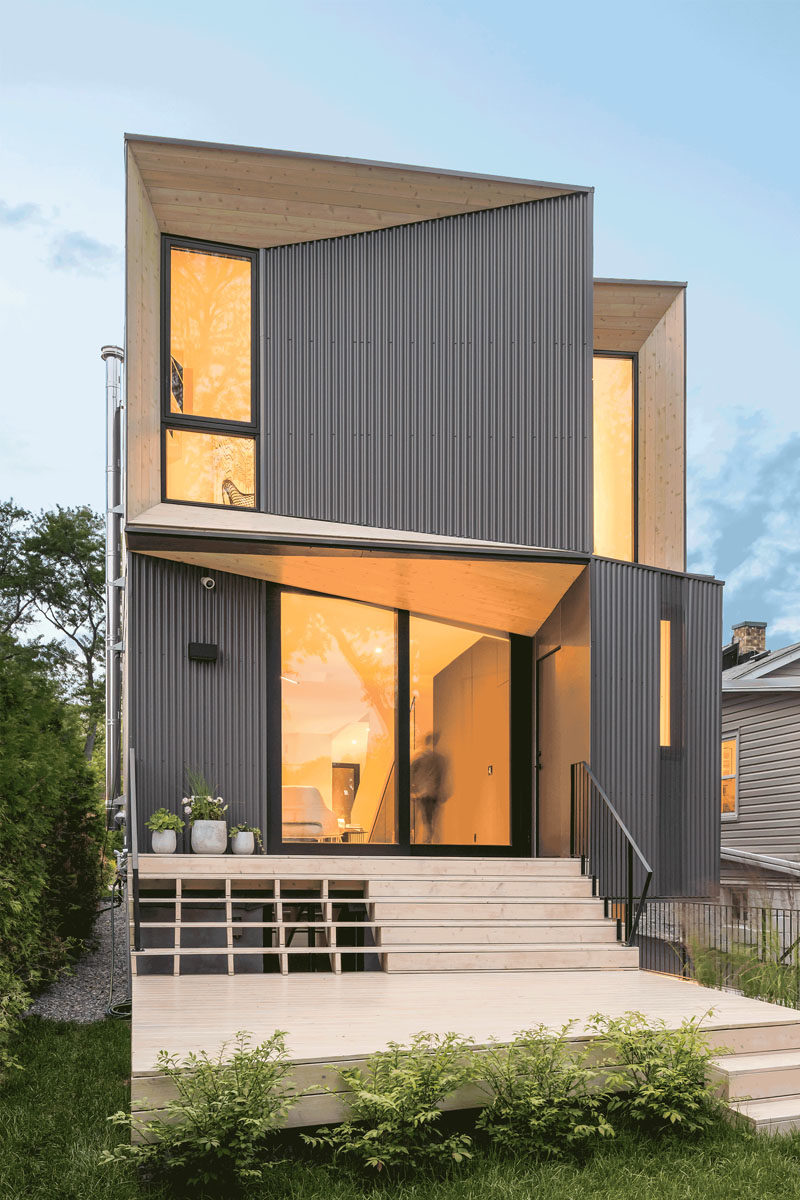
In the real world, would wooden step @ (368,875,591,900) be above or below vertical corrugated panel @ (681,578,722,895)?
below

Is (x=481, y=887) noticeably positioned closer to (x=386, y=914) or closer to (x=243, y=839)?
(x=386, y=914)

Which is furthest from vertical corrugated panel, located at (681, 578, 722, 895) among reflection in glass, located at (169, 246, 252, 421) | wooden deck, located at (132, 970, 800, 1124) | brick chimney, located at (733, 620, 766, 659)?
brick chimney, located at (733, 620, 766, 659)

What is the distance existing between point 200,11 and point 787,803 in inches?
644

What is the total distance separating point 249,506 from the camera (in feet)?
28.2

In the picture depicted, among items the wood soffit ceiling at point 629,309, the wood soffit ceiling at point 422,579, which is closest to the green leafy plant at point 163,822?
the wood soffit ceiling at point 422,579

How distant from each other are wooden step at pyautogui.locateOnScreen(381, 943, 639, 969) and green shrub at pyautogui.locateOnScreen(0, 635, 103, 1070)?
92.6 inches

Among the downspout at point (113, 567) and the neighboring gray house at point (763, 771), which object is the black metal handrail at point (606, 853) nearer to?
the downspout at point (113, 567)

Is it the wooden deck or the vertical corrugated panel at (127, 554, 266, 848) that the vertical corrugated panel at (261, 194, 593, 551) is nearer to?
the vertical corrugated panel at (127, 554, 266, 848)

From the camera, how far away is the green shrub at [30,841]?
5.56 metres

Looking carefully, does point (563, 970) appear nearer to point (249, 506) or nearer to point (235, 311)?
point (249, 506)

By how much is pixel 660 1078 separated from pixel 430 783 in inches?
203

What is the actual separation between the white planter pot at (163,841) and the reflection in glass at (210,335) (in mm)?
3571

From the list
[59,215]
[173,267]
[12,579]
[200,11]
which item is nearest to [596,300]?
[173,267]

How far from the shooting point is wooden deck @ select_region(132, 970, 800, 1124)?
4105 mm
